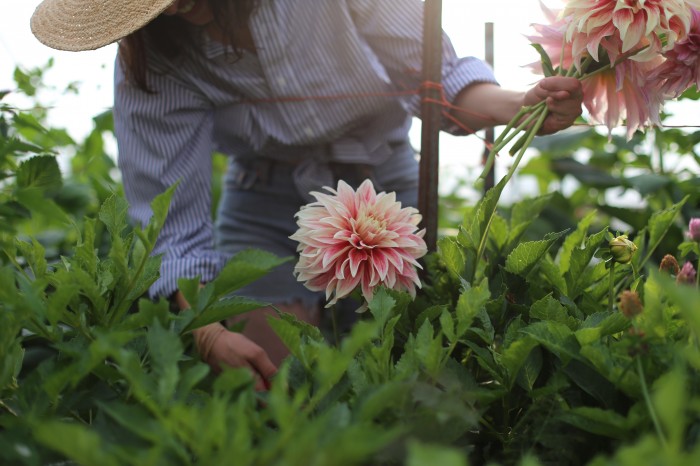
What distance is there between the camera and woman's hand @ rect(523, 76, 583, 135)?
39.4 inches

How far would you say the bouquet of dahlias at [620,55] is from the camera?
882mm

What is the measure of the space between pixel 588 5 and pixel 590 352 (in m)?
0.44

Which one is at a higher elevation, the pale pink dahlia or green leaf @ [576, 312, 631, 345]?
the pale pink dahlia

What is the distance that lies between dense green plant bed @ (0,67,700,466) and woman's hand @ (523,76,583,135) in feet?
0.69

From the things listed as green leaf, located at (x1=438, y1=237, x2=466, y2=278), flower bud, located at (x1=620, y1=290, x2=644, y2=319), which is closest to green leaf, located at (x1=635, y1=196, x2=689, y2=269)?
green leaf, located at (x1=438, y1=237, x2=466, y2=278)

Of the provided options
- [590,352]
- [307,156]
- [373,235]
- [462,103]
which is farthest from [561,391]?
[307,156]

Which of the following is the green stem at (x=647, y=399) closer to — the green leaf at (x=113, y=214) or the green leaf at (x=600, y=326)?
the green leaf at (x=600, y=326)

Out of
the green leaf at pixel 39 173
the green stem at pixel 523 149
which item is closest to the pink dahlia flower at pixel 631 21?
the green stem at pixel 523 149

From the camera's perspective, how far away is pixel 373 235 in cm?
91

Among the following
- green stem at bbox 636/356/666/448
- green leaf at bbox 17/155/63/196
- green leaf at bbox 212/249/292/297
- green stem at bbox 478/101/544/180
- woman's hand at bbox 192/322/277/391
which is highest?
green stem at bbox 478/101/544/180

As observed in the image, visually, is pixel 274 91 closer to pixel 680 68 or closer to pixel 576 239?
pixel 576 239

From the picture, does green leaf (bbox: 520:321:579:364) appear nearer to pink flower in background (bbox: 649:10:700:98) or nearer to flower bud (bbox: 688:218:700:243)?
flower bud (bbox: 688:218:700:243)

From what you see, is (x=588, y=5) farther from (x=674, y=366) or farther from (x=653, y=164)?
(x=653, y=164)

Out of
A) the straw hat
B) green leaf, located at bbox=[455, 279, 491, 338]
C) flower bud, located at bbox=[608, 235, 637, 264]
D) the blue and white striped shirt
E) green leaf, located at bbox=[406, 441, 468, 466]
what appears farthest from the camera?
the blue and white striped shirt
